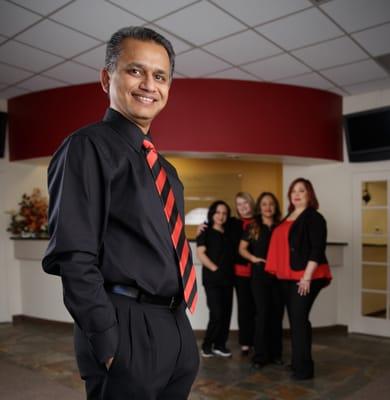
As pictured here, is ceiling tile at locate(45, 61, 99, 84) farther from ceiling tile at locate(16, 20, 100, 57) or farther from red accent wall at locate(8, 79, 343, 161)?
ceiling tile at locate(16, 20, 100, 57)

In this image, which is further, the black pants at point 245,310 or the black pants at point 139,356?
the black pants at point 245,310

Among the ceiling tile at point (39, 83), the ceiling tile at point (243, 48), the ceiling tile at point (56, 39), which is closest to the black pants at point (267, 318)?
the ceiling tile at point (243, 48)

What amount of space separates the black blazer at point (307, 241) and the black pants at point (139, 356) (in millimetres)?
2348

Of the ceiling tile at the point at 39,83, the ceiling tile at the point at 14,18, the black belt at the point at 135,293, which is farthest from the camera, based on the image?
the ceiling tile at the point at 39,83

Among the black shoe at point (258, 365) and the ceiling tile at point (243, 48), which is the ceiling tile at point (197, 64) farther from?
the black shoe at point (258, 365)

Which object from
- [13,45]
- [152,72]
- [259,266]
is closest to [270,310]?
[259,266]

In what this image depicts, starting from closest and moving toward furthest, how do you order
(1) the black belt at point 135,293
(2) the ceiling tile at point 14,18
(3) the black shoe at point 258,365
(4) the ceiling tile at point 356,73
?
(1) the black belt at point 135,293, (2) the ceiling tile at point 14,18, (3) the black shoe at point 258,365, (4) the ceiling tile at point 356,73

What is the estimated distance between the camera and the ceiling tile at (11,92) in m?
5.03

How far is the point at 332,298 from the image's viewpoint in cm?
516

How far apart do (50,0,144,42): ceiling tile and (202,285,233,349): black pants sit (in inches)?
95.2

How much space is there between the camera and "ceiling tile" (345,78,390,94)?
15.4 feet

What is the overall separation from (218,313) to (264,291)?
1.66 ft

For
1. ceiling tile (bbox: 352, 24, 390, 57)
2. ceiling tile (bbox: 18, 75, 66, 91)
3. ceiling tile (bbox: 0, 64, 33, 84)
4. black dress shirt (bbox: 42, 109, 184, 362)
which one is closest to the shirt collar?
black dress shirt (bbox: 42, 109, 184, 362)

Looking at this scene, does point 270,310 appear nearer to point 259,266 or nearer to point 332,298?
point 259,266
